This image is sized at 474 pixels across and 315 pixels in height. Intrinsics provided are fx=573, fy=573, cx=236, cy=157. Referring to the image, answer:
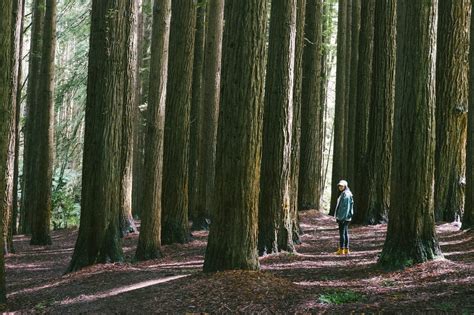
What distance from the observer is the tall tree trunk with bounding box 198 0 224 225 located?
16141 mm

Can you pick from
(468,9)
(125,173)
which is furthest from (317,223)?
(468,9)

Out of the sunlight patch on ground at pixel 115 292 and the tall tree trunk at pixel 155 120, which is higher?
the tall tree trunk at pixel 155 120

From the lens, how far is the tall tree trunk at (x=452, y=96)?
1288 cm

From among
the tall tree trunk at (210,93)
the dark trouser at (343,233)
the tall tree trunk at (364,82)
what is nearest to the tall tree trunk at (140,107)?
the tall tree trunk at (210,93)

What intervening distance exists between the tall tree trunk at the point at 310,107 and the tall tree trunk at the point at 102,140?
9642mm

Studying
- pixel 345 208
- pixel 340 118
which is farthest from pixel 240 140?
pixel 340 118

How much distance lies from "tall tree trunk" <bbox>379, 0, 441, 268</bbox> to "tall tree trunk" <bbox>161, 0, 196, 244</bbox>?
5.54m

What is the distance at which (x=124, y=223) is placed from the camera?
16359 mm

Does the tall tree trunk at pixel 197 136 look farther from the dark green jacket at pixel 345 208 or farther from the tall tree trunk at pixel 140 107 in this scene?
the dark green jacket at pixel 345 208

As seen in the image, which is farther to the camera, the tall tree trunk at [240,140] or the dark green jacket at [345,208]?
the dark green jacket at [345,208]

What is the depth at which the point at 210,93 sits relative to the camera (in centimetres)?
1667

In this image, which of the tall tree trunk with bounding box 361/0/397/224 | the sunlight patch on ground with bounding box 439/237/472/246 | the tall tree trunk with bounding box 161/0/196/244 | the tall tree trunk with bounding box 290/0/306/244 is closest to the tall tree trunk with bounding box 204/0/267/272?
the tall tree trunk with bounding box 290/0/306/244

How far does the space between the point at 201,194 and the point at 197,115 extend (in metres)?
2.82

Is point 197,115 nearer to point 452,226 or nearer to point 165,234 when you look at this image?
point 165,234
